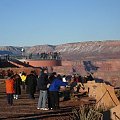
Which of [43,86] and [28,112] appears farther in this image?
[43,86]

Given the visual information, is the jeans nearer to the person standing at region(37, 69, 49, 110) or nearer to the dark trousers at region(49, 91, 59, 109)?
the person standing at region(37, 69, 49, 110)

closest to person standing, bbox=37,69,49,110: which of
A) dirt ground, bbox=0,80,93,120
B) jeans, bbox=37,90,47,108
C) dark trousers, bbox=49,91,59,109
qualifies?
jeans, bbox=37,90,47,108

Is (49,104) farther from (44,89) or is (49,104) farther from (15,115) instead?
(15,115)

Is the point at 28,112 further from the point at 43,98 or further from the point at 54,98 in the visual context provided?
the point at 54,98

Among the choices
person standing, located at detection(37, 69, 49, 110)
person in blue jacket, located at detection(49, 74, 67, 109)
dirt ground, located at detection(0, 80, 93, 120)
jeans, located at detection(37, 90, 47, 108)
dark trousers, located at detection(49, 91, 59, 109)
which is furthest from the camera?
jeans, located at detection(37, 90, 47, 108)

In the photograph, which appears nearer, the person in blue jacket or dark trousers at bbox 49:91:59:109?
the person in blue jacket

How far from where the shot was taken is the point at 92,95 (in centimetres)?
2308

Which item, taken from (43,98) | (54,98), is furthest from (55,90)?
(43,98)

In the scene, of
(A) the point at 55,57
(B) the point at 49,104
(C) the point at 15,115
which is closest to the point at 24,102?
(B) the point at 49,104

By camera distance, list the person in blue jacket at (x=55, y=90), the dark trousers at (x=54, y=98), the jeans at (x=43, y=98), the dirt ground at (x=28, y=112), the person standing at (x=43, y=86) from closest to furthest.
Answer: the dirt ground at (x=28, y=112)
the person in blue jacket at (x=55, y=90)
the dark trousers at (x=54, y=98)
the person standing at (x=43, y=86)
the jeans at (x=43, y=98)

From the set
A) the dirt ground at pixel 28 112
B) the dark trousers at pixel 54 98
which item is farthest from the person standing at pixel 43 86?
the dirt ground at pixel 28 112

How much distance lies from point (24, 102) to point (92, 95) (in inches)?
163

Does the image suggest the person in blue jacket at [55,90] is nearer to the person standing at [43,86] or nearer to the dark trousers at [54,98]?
the dark trousers at [54,98]

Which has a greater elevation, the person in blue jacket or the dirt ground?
the person in blue jacket
